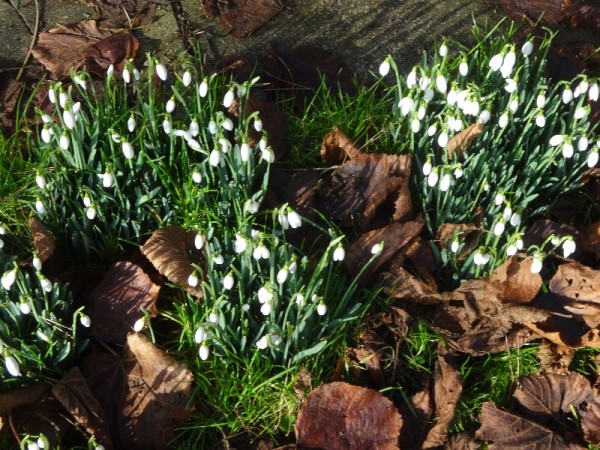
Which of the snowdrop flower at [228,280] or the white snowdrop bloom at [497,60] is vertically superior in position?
the white snowdrop bloom at [497,60]

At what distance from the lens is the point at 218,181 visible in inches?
107

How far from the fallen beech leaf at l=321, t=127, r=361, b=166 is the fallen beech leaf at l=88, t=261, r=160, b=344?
85cm

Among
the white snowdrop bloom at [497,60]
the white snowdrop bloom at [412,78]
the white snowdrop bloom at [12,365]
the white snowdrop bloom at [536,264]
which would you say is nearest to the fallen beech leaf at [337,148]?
the white snowdrop bloom at [412,78]

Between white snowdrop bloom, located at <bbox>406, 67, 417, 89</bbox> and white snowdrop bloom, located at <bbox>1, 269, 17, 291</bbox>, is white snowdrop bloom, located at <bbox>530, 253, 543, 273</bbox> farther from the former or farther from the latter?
white snowdrop bloom, located at <bbox>1, 269, 17, 291</bbox>

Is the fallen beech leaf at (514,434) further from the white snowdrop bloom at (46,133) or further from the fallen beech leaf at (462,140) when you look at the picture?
the white snowdrop bloom at (46,133)

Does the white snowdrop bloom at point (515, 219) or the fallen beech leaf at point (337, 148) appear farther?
the fallen beech leaf at point (337, 148)

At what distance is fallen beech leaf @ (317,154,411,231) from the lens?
2.74m

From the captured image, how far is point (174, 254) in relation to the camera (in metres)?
2.47

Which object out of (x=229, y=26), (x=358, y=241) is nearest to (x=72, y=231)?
(x=358, y=241)

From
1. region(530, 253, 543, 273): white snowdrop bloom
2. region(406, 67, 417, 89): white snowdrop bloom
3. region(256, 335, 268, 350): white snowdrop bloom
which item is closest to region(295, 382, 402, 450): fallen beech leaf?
region(256, 335, 268, 350): white snowdrop bloom

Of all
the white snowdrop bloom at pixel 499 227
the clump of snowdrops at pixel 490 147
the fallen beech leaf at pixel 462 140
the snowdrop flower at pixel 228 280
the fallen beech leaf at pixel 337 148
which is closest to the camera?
the snowdrop flower at pixel 228 280

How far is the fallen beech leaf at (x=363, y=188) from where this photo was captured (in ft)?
8.99

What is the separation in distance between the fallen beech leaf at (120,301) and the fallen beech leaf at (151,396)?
0.36ft

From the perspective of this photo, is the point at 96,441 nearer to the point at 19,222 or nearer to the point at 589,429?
the point at 19,222
